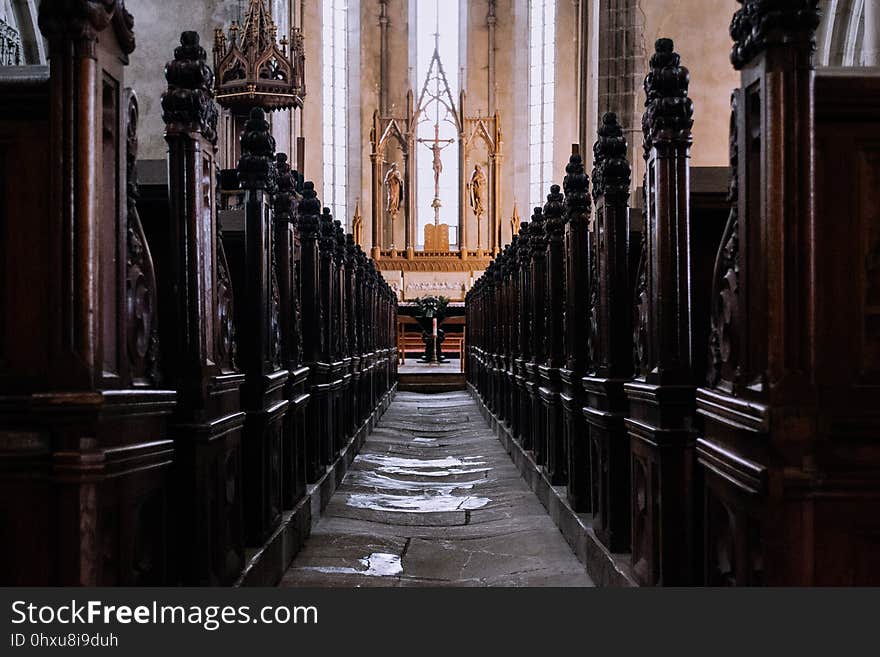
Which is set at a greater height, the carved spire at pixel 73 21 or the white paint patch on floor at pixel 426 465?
the carved spire at pixel 73 21

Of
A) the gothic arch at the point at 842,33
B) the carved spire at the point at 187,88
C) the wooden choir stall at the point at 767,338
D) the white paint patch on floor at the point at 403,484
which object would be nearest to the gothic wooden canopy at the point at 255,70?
the white paint patch on floor at the point at 403,484

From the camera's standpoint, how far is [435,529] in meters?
3.92

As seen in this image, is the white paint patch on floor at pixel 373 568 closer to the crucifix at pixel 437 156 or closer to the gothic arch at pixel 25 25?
the gothic arch at pixel 25 25

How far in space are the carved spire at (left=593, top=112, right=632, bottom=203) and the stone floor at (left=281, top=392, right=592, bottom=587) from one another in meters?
1.23

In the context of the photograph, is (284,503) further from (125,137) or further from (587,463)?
(125,137)

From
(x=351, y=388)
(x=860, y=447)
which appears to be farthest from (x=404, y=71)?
(x=860, y=447)

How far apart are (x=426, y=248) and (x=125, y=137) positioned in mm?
16224

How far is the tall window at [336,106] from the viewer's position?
19094 millimetres

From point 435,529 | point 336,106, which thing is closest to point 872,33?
point 435,529

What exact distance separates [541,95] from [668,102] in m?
17.4

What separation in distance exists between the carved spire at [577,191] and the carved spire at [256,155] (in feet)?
3.90

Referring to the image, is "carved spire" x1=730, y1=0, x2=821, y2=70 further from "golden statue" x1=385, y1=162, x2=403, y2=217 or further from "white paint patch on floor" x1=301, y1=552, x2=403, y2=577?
"golden statue" x1=385, y1=162, x2=403, y2=217

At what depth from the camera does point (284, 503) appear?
3.51 m

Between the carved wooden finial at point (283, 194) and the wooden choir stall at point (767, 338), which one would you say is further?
the carved wooden finial at point (283, 194)
